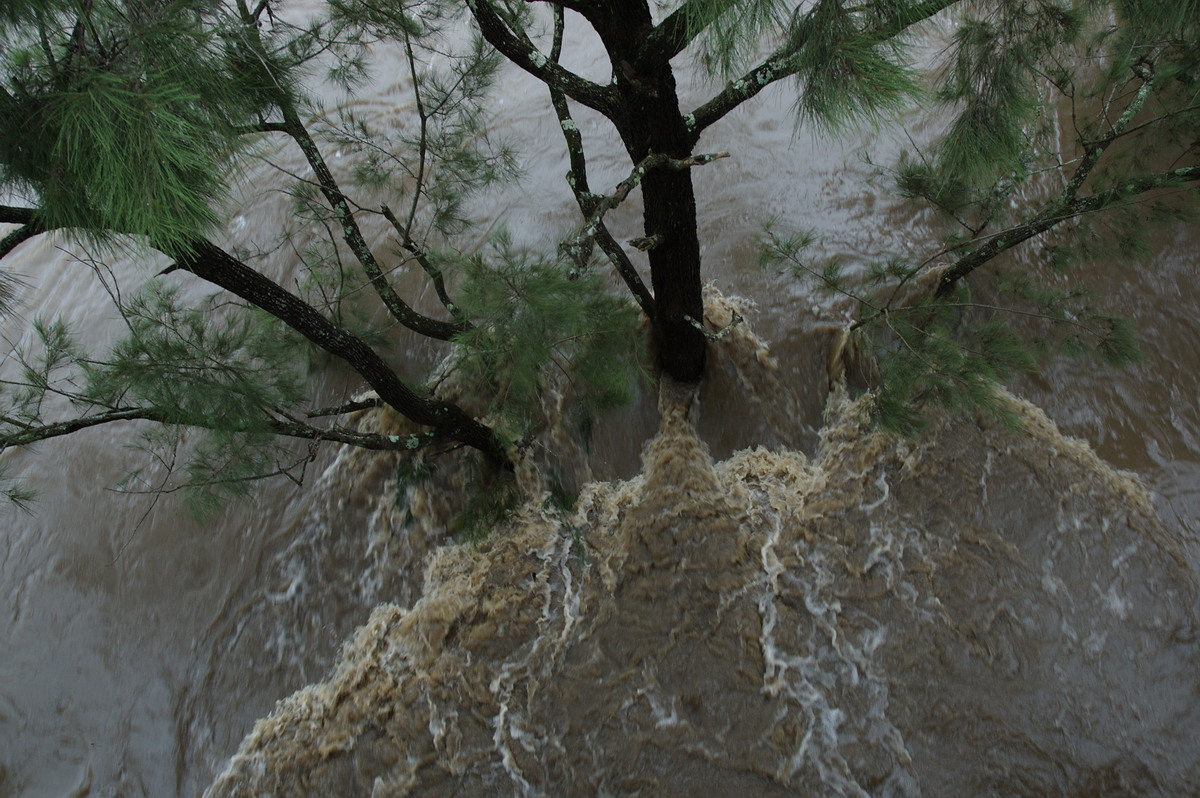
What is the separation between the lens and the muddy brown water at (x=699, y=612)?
277 centimetres

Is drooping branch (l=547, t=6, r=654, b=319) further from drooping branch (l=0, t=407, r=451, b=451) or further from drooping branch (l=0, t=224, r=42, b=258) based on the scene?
drooping branch (l=0, t=224, r=42, b=258)

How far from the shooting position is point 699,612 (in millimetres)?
3084

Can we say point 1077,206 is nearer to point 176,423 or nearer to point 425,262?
point 425,262

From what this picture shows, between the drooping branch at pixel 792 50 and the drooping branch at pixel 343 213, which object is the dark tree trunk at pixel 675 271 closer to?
the drooping branch at pixel 792 50

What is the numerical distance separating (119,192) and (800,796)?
295cm

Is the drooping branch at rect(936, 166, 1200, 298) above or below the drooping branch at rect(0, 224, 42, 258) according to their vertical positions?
above

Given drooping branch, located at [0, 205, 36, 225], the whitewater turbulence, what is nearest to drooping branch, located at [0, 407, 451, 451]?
drooping branch, located at [0, 205, 36, 225]

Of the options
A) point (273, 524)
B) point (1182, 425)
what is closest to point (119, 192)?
point (273, 524)

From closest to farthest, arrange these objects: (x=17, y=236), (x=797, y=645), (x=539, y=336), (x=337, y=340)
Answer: (x=17, y=236), (x=539, y=336), (x=337, y=340), (x=797, y=645)

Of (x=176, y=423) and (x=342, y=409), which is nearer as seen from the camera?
(x=176, y=423)

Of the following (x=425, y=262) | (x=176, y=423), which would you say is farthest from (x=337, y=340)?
(x=425, y=262)

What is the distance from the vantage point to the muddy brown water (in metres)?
2.77

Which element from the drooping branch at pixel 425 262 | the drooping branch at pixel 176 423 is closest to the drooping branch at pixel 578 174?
the drooping branch at pixel 425 262

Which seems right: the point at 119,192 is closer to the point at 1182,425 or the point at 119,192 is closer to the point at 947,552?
the point at 947,552
